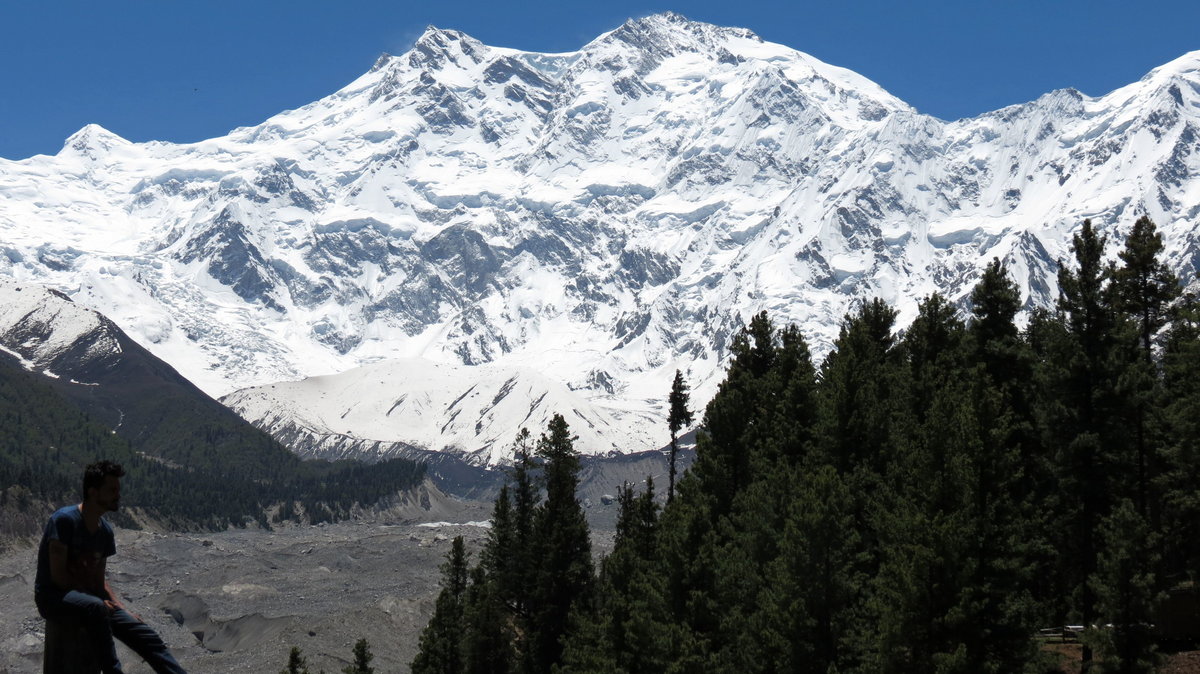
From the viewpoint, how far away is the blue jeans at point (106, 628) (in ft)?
63.3

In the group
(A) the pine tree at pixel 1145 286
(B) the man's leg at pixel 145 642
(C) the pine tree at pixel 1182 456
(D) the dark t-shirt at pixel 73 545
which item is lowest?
(B) the man's leg at pixel 145 642

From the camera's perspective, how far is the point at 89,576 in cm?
1995

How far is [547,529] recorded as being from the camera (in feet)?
300

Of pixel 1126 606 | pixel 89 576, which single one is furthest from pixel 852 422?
pixel 89 576

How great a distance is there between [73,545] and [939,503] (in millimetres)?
35330

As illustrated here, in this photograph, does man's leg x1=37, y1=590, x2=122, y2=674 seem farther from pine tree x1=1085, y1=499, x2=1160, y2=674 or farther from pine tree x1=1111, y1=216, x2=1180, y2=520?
pine tree x1=1111, y1=216, x2=1180, y2=520

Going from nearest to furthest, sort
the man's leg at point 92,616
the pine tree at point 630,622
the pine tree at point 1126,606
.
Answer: the man's leg at point 92,616 < the pine tree at point 1126,606 < the pine tree at point 630,622

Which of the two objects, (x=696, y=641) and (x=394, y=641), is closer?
(x=696, y=641)

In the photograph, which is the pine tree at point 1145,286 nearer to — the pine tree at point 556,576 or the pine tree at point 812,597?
the pine tree at point 812,597

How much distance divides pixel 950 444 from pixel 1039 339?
83.2 ft

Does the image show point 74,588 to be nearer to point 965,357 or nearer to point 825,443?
point 825,443

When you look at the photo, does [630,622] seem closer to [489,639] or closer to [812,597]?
[812,597]

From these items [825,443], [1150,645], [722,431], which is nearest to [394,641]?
[722,431]

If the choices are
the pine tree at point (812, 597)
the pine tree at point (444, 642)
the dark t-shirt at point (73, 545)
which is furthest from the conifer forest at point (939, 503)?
the dark t-shirt at point (73, 545)
